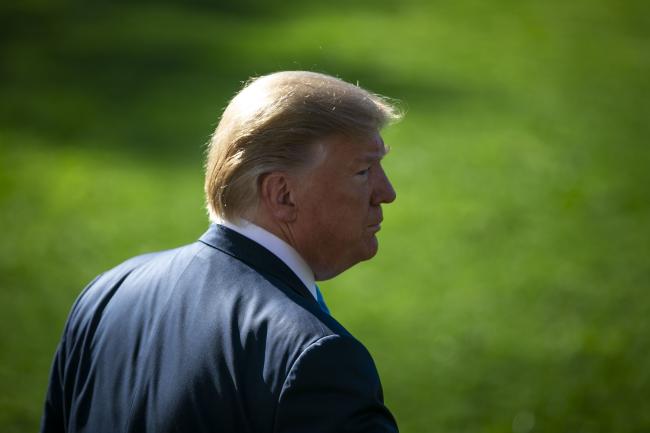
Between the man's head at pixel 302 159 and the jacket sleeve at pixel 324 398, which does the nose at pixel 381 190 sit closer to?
the man's head at pixel 302 159

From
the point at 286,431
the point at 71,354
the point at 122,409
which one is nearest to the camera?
the point at 286,431

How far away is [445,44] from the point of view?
9.12 metres

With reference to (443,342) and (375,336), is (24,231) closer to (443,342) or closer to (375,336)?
(375,336)

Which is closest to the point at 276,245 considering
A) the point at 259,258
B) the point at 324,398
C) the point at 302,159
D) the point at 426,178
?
the point at 259,258

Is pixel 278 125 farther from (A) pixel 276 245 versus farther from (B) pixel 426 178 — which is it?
(B) pixel 426 178

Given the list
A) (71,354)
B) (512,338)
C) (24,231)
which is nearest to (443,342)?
(512,338)

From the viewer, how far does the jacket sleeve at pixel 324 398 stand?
1.40 metres

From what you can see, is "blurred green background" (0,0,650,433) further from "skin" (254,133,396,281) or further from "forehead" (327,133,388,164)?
"forehead" (327,133,388,164)

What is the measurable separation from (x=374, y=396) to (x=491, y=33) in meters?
8.63

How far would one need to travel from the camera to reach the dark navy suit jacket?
1.42 metres

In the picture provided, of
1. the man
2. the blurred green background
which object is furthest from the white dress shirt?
the blurred green background

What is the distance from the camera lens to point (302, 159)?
162cm

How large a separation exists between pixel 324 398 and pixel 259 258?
12.8 inches

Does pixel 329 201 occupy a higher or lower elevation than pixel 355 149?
lower
